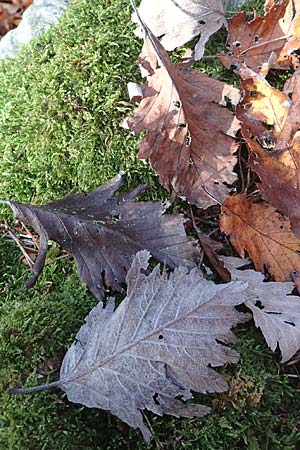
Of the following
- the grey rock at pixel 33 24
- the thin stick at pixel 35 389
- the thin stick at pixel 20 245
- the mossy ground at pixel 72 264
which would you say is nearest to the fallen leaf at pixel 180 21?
the mossy ground at pixel 72 264

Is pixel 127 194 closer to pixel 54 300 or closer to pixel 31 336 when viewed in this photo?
pixel 54 300

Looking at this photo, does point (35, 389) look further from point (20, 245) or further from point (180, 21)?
point (180, 21)

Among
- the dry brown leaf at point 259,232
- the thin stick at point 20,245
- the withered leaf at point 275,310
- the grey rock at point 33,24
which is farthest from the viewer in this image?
the grey rock at point 33,24

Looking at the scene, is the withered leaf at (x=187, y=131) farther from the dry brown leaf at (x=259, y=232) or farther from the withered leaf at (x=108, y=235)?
the withered leaf at (x=108, y=235)

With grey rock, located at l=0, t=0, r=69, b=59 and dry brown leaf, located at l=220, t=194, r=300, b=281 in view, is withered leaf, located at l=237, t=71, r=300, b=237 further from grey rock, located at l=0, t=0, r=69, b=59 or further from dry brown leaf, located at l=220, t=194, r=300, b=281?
grey rock, located at l=0, t=0, r=69, b=59

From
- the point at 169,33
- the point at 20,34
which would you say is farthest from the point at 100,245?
the point at 20,34

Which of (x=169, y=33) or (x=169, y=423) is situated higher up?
(x=169, y=33)
